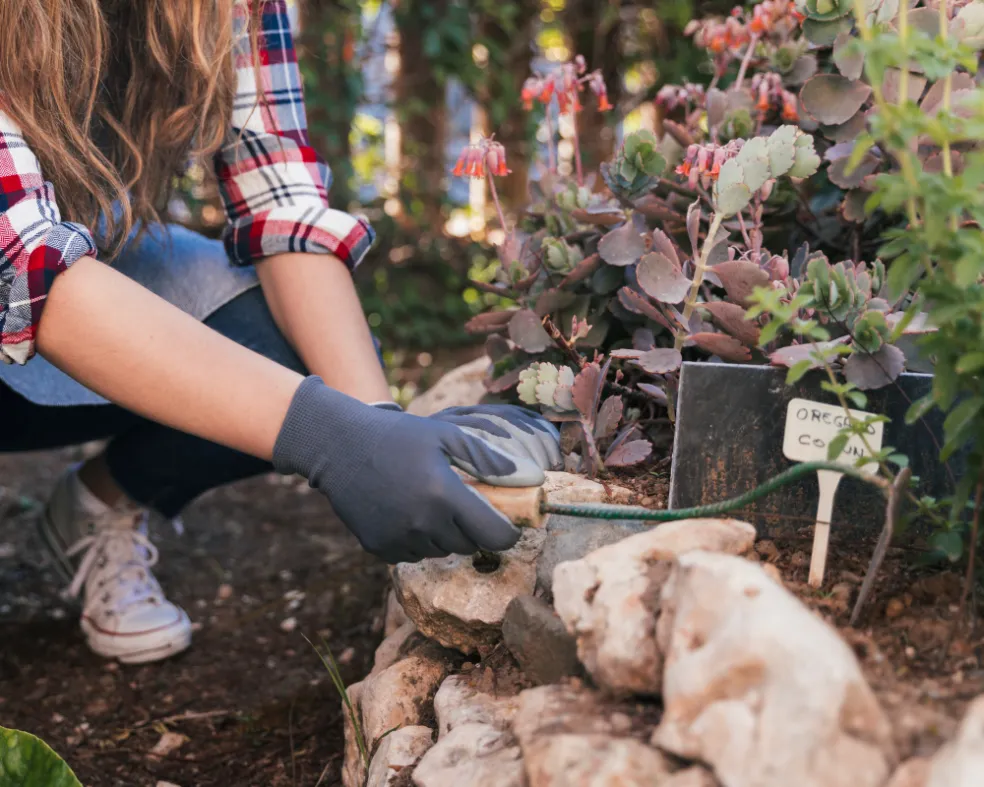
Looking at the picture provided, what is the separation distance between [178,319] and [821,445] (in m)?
0.78

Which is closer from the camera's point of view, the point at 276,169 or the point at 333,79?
the point at 276,169

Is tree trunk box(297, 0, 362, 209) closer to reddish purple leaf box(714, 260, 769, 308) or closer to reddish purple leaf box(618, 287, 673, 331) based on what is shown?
reddish purple leaf box(618, 287, 673, 331)

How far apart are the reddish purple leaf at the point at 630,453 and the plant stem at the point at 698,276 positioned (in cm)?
14

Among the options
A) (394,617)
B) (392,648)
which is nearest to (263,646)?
(394,617)

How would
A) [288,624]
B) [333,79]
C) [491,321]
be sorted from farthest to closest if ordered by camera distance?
[333,79], [288,624], [491,321]

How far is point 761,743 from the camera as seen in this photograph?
73 centimetres

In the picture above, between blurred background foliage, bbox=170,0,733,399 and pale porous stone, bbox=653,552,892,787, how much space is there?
279cm

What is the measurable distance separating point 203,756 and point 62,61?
107 centimetres

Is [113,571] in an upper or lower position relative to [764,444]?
lower

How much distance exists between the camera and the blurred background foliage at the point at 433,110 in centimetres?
366

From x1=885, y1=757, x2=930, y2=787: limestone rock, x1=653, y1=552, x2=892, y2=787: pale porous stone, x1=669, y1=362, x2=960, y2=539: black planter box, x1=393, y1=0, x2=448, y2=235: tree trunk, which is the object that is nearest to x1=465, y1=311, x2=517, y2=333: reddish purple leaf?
x1=669, y1=362, x2=960, y2=539: black planter box

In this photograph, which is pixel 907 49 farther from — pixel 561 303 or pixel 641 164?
pixel 561 303

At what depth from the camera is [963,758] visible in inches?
26.4

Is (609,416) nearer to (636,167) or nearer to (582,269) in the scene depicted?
(582,269)
